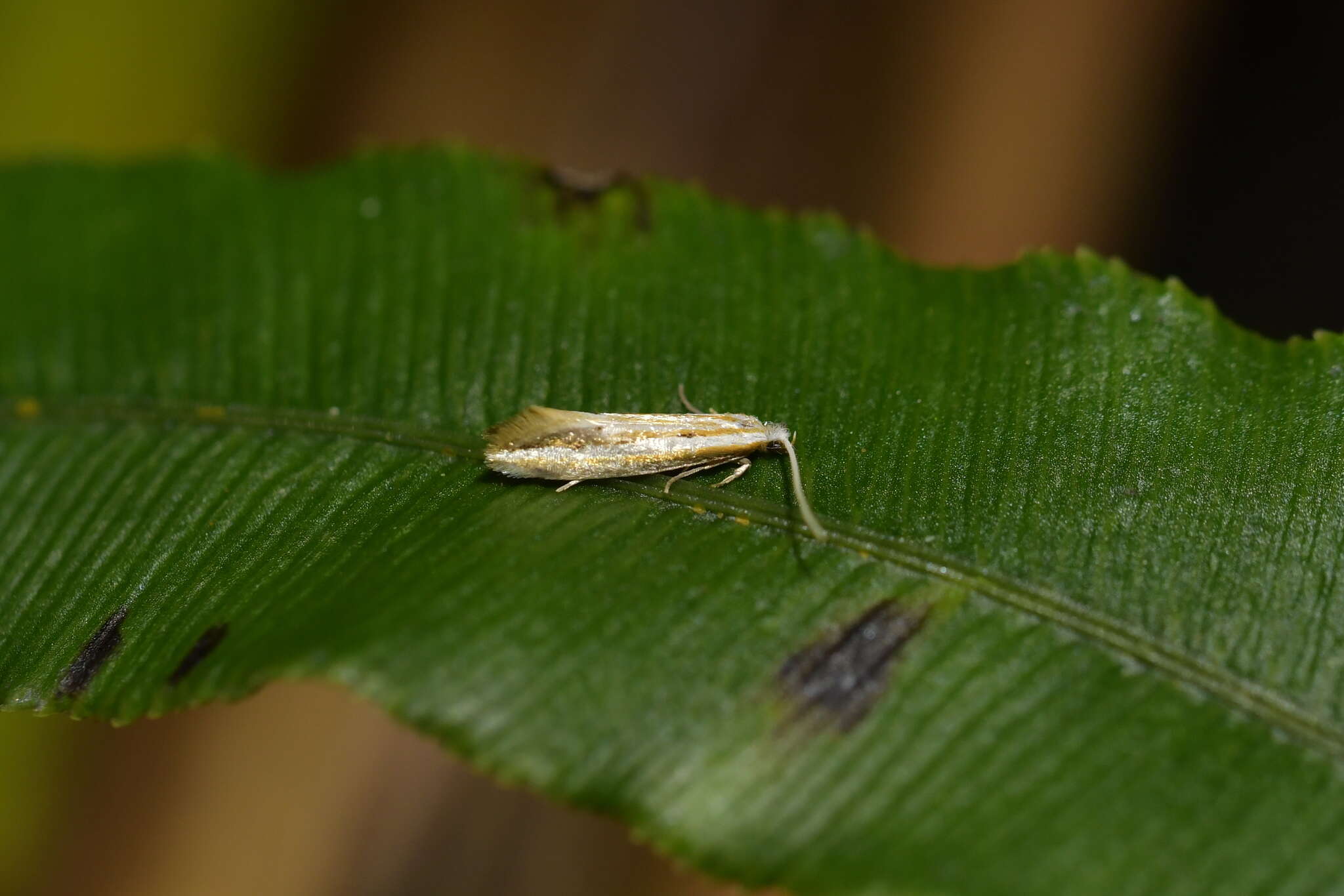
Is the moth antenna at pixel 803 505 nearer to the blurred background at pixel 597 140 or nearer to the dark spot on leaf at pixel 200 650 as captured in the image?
the dark spot on leaf at pixel 200 650

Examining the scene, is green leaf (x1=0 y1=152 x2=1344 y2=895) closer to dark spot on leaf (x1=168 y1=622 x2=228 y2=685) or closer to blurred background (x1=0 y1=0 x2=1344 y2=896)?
dark spot on leaf (x1=168 y1=622 x2=228 y2=685)

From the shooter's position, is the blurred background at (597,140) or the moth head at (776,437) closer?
the moth head at (776,437)

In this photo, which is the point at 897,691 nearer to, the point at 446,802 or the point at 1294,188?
the point at 446,802

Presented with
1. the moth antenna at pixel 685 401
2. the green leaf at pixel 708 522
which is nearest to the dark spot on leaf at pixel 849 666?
the green leaf at pixel 708 522

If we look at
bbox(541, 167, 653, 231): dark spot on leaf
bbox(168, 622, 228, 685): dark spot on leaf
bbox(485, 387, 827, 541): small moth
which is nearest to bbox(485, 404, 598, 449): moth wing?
bbox(485, 387, 827, 541): small moth

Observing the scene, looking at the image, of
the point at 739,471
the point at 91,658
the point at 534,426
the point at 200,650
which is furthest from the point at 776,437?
the point at 91,658

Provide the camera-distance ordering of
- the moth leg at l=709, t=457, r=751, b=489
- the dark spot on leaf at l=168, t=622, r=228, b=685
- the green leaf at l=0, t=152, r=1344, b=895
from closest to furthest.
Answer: the green leaf at l=0, t=152, r=1344, b=895, the dark spot on leaf at l=168, t=622, r=228, b=685, the moth leg at l=709, t=457, r=751, b=489

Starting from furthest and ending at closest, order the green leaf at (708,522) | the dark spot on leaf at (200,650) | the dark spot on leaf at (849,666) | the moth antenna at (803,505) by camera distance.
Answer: the moth antenna at (803,505)
the dark spot on leaf at (200,650)
the dark spot on leaf at (849,666)
the green leaf at (708,522)
